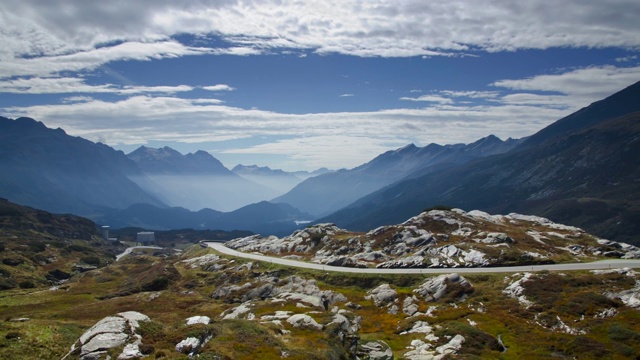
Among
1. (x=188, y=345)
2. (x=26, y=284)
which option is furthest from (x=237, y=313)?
(x=26, y=284)

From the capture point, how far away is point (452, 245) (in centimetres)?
10262

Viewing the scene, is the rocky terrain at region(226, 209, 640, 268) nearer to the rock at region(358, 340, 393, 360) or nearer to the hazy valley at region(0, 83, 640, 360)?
the hazy valley at region(0, 83, 640, 360)

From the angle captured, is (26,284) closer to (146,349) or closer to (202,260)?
(202,260)

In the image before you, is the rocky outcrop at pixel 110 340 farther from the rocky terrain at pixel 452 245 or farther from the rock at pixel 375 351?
the rocky terrain at pixel 452 245

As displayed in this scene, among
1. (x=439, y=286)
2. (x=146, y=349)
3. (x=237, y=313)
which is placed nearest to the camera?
(x=146, y=349)

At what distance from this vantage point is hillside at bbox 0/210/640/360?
36375 mm

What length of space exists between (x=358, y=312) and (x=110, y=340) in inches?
1808

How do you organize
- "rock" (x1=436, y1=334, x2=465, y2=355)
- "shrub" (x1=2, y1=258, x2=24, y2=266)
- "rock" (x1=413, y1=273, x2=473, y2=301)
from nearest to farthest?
"rock" (x1=436, y1=334, x2=465, y2=355) → "rock" (x1=413, y1=273, x2=473, y2=301) → "shrub" (x1=2, y1=258, x2=24, y2=266)

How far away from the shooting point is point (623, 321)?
52.9 m

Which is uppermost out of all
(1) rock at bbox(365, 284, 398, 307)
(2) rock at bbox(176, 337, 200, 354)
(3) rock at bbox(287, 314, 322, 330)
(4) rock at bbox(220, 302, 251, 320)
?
(2) rock at bbox(176, 337, 200, 354)

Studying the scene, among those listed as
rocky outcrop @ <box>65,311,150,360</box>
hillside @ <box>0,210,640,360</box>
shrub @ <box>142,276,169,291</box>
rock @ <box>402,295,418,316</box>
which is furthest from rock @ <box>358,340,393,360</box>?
shrub @ <box>142,276,169,291</box>

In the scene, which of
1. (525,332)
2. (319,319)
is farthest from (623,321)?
(319,319)

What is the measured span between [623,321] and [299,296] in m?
45.1

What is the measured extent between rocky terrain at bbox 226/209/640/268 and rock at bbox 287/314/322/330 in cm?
5521
